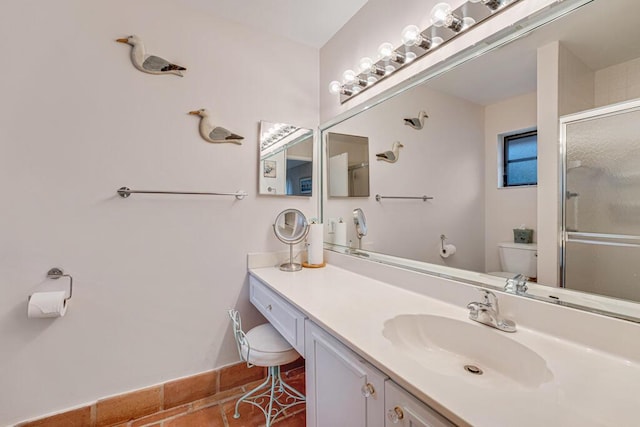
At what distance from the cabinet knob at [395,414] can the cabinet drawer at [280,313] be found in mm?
488

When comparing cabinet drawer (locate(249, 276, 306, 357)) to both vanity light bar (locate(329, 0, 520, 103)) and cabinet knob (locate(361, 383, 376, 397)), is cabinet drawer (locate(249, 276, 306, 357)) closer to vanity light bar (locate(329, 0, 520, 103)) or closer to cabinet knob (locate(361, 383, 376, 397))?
cabinet knob (locate(361, 383, 376, 397))

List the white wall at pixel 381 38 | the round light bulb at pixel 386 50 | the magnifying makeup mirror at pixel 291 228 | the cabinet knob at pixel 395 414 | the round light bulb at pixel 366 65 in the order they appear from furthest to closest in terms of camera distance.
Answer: the magnifying makeup mirror at pixel 291 228
the round light bulb at pixel 366 65
the round light bulb at pixel 386 50
the white wall at pixel 381 38
the cabinet knob at pixel 395 414

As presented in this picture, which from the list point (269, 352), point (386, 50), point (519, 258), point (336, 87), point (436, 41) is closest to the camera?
point (519, 258)

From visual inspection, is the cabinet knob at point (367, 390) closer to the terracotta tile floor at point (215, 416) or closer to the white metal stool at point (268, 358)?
the white metal stool at point (268, 358)

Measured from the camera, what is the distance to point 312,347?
1011mm

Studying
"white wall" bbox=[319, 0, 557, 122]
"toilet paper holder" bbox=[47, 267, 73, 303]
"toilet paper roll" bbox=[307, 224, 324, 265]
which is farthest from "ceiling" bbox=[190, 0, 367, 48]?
"toilet paper holder" bbox=[47, 267, 73, 303]

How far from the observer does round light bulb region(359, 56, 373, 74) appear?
1.52 meters

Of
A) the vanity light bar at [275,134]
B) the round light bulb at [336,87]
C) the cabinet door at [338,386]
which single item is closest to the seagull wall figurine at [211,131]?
the vanity light bar at [275,134]

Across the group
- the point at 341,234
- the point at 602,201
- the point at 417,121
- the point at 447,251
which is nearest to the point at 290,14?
the point at 417,121

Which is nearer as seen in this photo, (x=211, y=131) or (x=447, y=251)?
(x=447, y=251)

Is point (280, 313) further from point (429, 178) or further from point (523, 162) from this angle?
point (523, 162)

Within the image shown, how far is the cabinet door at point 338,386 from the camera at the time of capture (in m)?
0.72

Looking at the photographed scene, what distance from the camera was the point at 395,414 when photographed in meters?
0.65

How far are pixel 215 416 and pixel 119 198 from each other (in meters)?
1.30
